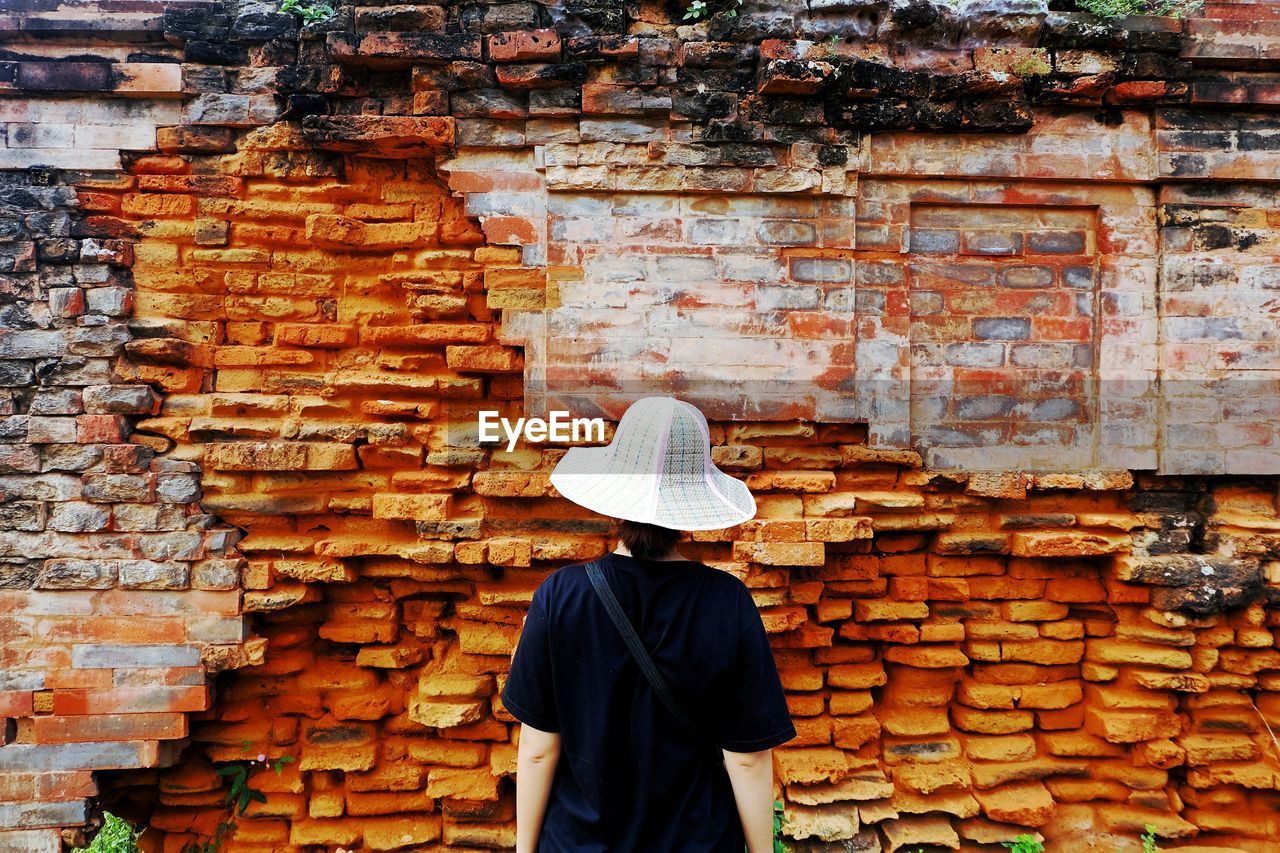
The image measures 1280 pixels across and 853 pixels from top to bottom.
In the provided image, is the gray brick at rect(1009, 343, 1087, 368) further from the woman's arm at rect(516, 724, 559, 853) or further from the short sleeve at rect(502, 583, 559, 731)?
the woman's arm at rect(516, 724, 559, 853)

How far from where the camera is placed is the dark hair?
189 cm

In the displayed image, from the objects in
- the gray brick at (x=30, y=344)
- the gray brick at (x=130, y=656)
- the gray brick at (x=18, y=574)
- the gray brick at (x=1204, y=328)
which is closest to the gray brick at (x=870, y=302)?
the gray brick at (x=1204, y=328)

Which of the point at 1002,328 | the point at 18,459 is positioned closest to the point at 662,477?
the point at 1002,328

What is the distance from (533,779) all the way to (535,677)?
32 cm

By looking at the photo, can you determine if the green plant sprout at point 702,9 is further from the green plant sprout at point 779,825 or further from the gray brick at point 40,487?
the green plant sprout at point 779,825

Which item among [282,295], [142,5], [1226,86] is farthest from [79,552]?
[1226,86]

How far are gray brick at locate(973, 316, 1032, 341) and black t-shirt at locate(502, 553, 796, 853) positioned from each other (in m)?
2.34

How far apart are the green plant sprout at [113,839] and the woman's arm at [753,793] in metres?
2.81

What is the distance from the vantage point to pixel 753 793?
1.91m

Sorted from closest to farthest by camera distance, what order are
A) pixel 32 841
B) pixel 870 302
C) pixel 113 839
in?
pixel 113 839 < pixel 32 841 < pixel 870 302

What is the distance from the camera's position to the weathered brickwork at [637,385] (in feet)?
10.4

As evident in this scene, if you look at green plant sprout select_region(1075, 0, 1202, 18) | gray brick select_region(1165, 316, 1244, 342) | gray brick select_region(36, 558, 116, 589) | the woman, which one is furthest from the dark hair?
green plant sprout select_region(1075, 0, 1202, 18)

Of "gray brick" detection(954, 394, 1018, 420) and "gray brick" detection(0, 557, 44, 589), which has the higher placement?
"gray brick" detection(954, 394, 1018, 420)

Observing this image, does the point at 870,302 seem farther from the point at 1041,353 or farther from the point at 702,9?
the point at 702,9
